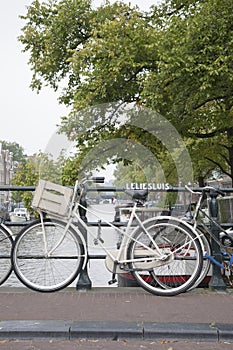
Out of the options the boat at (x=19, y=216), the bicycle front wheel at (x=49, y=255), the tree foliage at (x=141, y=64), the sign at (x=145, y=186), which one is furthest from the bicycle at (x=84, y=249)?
the tree foliage at (x=141, y=64)

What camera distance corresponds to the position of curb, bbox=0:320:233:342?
11.8ft

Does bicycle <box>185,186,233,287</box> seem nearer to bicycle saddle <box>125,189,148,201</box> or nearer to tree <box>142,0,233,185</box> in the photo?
bicycle saddle <box>125,189,148,201</box>

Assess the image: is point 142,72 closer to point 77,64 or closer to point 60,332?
point 77,64

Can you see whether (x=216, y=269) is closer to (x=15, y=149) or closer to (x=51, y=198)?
(x=51, y=198)

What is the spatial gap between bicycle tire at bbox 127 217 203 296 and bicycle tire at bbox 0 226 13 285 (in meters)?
1.32

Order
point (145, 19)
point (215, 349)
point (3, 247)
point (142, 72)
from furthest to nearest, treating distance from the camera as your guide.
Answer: point (145, 19), point (142, 72), point (3, 247), point (215, 349)

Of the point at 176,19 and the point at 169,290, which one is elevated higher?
the point at 176,19

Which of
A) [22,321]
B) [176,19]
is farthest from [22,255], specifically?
[176,19]

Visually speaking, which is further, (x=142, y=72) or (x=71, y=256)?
(x=142, y=72)

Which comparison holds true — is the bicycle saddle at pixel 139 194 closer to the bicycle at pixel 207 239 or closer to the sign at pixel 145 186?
the sign at pixel 145 186

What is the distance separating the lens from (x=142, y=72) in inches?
648

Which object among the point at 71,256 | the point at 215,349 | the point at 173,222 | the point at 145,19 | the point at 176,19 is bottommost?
the point at 215,349

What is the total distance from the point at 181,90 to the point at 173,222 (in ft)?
33.4

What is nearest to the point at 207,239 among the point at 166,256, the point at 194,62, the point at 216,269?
the point at 216,269
